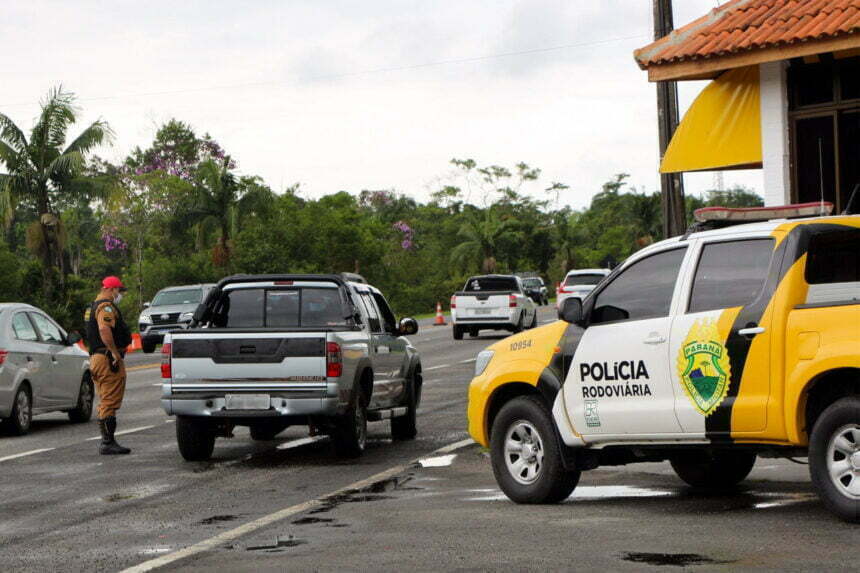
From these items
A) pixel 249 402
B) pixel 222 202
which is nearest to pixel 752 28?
pixel 249 402

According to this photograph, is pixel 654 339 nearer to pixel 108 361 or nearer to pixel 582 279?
pixel 108 361

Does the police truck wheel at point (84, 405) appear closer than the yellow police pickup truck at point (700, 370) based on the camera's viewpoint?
No

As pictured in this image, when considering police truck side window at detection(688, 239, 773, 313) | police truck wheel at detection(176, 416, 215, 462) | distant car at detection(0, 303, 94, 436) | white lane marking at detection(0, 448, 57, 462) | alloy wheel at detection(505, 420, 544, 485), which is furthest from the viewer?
distant car at detection(0, 303, 94, 436)

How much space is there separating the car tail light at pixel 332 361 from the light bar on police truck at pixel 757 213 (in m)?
4.30

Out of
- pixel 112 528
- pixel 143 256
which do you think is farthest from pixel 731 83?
pixel 143 256

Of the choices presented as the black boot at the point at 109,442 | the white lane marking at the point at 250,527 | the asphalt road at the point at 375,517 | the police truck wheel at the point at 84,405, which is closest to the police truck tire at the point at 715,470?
the asphalt road at the point at 375,517

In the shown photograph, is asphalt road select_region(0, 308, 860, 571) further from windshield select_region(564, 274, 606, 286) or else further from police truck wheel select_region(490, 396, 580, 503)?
windshield select_region(564, 274, 606, 286)

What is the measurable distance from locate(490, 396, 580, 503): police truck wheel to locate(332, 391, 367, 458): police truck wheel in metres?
3.29

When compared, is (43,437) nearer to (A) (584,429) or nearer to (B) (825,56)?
(A) (584,429)

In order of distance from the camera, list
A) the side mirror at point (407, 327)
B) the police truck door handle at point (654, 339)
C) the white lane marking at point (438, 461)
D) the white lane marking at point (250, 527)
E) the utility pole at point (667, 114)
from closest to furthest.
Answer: the white lane marking at point (250, 527)
the police truck door handle at point (654, 339)
the white lane marking at point (438, 461)
the side mirror at point (407, 327)
the utility pole at point (667, 114)

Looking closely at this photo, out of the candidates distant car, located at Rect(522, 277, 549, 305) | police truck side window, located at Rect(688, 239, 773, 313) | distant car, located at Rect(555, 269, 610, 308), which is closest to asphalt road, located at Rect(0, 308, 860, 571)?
police truck side window, located at Rect(688, 239, 773, 313)

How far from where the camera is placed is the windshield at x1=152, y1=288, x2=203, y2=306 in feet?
123

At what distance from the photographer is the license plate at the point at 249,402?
13.2 m

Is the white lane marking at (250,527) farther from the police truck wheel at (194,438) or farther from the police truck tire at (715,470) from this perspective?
the police truck tire at (715,470)
